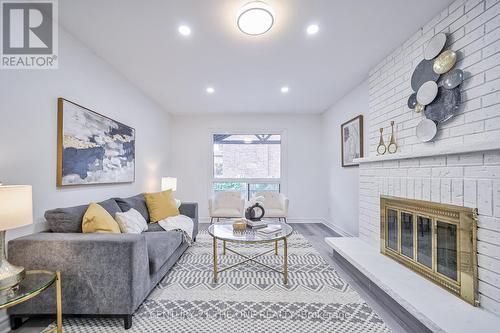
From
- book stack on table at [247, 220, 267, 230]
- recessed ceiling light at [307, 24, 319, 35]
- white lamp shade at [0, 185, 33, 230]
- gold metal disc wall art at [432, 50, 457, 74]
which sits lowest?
book stack on table at [247, 220, 267, 230]

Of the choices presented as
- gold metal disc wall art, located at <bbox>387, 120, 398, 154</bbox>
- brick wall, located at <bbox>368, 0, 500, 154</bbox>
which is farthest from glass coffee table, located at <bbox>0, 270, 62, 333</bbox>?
gold metal disc wall art, located at <bbox>387, 120, 398, 154</bbox>

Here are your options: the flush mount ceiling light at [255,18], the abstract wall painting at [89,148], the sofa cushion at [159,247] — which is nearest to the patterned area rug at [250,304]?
the sofa cushion at [159,247]

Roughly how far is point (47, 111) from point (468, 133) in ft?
11.6

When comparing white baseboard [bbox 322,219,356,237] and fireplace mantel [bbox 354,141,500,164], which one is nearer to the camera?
fireplace mantel [bbox 354,141,500,164]

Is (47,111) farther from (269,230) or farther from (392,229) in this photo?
(392,229)

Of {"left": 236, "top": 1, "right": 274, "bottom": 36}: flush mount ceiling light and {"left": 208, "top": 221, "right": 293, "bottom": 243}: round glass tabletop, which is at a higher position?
{"left": 236, "top": 1, "right": 274, "bottom": 36}: flush mount ceiling light

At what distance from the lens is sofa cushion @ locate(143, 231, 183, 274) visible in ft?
6.48

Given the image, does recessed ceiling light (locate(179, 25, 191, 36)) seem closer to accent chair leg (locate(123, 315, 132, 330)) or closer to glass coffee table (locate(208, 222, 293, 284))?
glass coffee table (locate(208, 222, 293, 284))

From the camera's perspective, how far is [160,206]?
319 cm

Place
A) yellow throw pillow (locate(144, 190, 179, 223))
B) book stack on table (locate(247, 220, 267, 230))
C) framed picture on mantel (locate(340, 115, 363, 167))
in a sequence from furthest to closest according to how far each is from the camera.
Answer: framed picture on mantel (locate(340, 115, 363, 167)) < yellow throw pillow (locate(144, 190, 179, 223)) < book stack on table (locate(247, 220, 267, 230))

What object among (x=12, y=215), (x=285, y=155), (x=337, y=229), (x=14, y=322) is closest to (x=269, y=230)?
(x=12, y=215)

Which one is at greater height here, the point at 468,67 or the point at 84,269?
the point at 468,67

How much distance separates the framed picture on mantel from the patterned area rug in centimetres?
188

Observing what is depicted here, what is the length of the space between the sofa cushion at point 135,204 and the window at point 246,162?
2169mm
